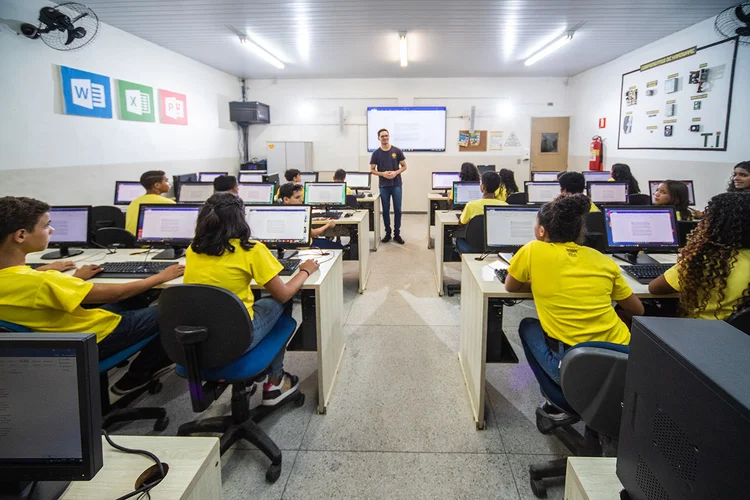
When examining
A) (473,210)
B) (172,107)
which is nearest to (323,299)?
(473,210)

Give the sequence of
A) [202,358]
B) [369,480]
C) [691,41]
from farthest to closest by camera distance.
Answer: [691,41] < [369,480] < [202,358]

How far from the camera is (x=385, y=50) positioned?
664 centimetres

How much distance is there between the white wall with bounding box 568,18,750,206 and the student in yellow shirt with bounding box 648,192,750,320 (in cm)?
378

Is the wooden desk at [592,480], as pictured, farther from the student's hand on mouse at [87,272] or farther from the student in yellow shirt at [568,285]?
the student's hand on mouse at [87,272]

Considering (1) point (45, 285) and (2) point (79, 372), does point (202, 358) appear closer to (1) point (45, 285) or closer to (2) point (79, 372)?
(1) point (45, 285)

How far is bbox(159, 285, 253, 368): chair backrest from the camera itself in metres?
1.66

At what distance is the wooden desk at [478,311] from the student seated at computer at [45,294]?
167 cm

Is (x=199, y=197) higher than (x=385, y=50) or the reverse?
the reverse

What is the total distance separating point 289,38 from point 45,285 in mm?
5251

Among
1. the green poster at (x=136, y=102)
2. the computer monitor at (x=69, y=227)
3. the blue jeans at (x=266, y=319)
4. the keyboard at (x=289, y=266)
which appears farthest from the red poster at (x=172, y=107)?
the blue jeans at (x=266, y=319)

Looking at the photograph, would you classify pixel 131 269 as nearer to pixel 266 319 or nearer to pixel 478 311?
pixel 266 319

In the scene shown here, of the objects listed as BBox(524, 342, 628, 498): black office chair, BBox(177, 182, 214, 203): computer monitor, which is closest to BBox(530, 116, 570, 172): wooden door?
BBox(177, 182, 214, 203): computer monitor

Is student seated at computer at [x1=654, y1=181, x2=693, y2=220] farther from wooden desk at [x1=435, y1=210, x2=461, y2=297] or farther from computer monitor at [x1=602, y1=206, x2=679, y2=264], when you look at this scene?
wooden desk at [x1=435, y1=210, x2=461, y2=297]

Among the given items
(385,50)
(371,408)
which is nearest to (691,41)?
(385,50)
